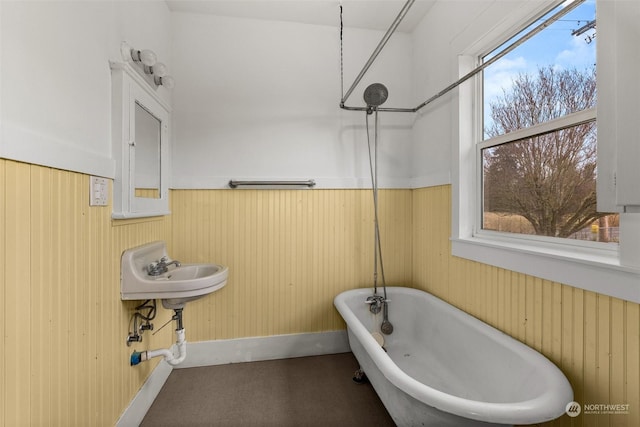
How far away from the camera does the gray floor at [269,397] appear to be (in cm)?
153

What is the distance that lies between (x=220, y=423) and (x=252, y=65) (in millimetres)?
2310

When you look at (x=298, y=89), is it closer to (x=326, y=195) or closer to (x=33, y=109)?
(x=326, y=195)

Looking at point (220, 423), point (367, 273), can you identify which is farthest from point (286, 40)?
point (220, 423)

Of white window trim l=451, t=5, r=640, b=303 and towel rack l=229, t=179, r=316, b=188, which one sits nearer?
white window trim l=451, t=5, r=640, b=303

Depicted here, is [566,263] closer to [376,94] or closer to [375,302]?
[375,302]

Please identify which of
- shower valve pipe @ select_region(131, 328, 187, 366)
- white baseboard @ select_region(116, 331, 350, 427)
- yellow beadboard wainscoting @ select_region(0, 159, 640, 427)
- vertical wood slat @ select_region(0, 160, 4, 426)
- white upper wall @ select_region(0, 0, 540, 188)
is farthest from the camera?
white baseboard @ select_region(116, 331, 350, 427)

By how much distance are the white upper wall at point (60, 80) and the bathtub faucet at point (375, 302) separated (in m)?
1.73

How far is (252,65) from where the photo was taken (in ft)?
6.95

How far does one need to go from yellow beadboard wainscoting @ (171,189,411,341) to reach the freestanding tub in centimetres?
28

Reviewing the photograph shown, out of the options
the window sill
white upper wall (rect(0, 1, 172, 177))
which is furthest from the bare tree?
white upper wall (rect(0, 1, 172, 177))

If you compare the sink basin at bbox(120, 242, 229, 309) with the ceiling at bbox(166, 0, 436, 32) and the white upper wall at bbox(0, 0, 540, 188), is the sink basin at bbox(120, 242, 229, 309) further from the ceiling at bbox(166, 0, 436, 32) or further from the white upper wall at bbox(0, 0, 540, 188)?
the ceiling at bbox(166, 0, 436, 32)

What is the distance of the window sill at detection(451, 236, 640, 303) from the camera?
93 cm

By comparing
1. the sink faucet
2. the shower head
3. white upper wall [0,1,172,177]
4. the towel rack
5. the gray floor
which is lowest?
the gray floor

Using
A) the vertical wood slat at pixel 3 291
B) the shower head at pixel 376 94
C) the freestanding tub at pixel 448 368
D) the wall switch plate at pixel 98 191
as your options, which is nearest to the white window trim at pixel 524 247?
the freestanding tub at pixel 448 368
